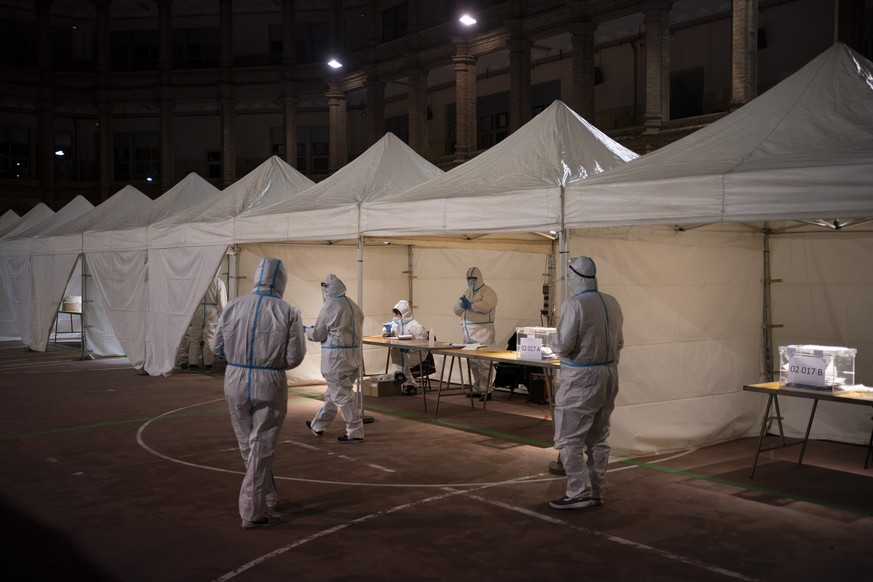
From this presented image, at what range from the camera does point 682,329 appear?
7.84m

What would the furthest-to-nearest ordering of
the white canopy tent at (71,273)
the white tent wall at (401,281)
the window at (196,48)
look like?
1. the window at (196,48)
2. the white canopy tent at (71,273)
3. the white tent wall at (401,281)

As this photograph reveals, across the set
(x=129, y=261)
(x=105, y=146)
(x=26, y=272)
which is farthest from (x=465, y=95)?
(x=105, y=146)

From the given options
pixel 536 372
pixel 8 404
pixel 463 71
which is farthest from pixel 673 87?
pixel 8 404

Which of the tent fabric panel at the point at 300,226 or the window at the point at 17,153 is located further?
the window at the point at 17,153

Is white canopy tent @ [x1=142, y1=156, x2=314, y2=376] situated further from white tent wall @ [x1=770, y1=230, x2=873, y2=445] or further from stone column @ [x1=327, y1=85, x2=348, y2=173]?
stone column @ [x1=327, y1=85, x2=348, y2=173]

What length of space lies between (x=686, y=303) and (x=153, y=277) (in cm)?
918

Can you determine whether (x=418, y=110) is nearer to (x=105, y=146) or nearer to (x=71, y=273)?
(x=105, y=146)

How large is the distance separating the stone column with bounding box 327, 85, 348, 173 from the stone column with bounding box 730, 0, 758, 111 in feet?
61.9

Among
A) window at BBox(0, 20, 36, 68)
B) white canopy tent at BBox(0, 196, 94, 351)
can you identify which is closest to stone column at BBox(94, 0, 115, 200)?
window at BBox(0, 20, 36, 68)

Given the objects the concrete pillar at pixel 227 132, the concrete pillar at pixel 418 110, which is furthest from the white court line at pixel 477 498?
the concrete pillar at pixel 227 132

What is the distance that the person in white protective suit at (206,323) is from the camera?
14.0m

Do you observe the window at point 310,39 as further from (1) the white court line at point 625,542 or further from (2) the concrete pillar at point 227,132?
(1) the white court line at point 625,542

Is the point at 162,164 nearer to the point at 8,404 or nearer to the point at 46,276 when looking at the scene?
the point at 46,276

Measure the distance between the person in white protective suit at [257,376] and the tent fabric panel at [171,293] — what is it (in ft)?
20.4
